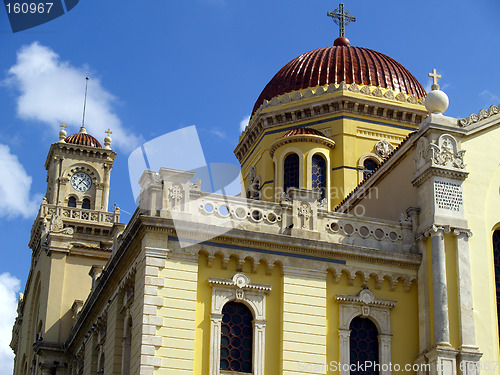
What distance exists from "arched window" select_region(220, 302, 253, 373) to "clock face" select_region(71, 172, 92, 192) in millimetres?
29028

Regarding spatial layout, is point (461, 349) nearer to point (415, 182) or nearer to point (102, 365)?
point (415, 182)

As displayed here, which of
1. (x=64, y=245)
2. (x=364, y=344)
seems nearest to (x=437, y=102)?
(x=364, y=344)

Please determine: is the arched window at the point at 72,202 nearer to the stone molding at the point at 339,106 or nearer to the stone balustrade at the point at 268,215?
the stone molding at the point at 339,106

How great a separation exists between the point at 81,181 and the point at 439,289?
31075 millimetres

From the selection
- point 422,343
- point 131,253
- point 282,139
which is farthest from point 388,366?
point 282,139

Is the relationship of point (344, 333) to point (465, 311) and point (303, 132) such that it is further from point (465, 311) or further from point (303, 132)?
point (303, 132)

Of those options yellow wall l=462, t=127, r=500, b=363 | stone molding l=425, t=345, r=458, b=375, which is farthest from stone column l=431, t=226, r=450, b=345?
yellow wall l=462, t=127, r=500, b=363

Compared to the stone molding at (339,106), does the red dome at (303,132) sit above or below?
below

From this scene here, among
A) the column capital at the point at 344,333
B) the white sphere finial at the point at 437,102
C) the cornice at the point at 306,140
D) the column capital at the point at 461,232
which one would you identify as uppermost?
the cornice at the point at 306,140

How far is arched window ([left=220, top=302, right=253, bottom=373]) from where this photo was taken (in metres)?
24.3

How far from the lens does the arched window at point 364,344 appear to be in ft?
83.6

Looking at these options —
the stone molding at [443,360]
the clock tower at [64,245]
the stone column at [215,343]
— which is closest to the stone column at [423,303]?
the stone molding at [443,360]

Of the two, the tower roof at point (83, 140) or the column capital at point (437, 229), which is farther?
the tower roof at point (83, 140)

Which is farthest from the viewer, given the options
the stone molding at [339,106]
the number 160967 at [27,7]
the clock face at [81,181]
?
the clock face at [81,181]
